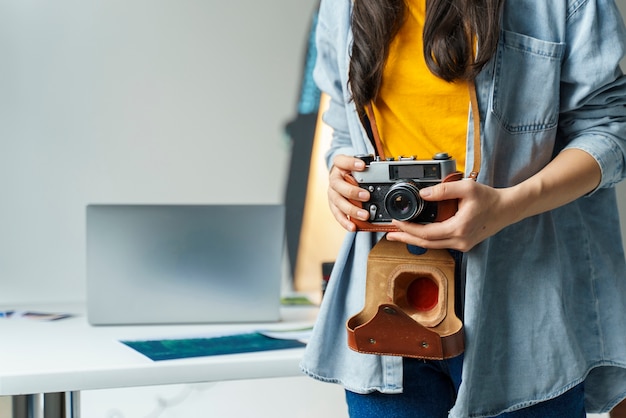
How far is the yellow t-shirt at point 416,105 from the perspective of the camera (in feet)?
2.95

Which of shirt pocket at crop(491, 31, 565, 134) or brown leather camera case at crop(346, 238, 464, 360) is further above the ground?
shirt pocket at crop(491, 31, 565, 134)

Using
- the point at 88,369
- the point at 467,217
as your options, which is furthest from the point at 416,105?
the point at 88,369

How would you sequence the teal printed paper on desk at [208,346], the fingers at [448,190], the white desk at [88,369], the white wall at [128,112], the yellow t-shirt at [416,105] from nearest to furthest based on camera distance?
the fingers at [448,190] → the yellow t-shirt at [416,105] → the white desk at [88,369] → the teal printed paper on desk at [208,346] → the white wall at [128,112]

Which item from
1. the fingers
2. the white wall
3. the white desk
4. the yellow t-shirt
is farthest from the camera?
the white wall

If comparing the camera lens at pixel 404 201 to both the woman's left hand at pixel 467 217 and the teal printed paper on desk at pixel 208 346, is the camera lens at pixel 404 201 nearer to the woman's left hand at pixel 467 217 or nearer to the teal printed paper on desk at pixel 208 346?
the woman's left hand at pixel 467 217

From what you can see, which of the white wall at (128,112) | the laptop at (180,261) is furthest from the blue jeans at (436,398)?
the white wall at (128,112)

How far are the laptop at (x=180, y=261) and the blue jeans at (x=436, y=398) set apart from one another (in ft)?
2.86

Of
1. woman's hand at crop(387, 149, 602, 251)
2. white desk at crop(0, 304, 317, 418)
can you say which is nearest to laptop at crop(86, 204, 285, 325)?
white desk at crop(0, 304, 317, 418)

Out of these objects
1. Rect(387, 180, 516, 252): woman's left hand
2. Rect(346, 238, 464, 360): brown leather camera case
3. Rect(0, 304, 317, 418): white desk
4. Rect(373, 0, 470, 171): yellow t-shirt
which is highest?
Rect(373, 0, 470, 171): yellow t-shirt

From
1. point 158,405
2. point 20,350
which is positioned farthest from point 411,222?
point 158,405

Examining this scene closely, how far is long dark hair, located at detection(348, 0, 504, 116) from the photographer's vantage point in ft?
2.81

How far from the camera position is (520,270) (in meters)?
0.89

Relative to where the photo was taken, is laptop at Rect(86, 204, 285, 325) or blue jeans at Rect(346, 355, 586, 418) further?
laptop at Rect(86, 204, 285, 325)

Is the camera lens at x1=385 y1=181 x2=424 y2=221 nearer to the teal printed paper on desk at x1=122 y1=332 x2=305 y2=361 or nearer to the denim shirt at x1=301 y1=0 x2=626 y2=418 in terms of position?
the denim shirt at x1=301 y1=0 x2=626 y2=418
